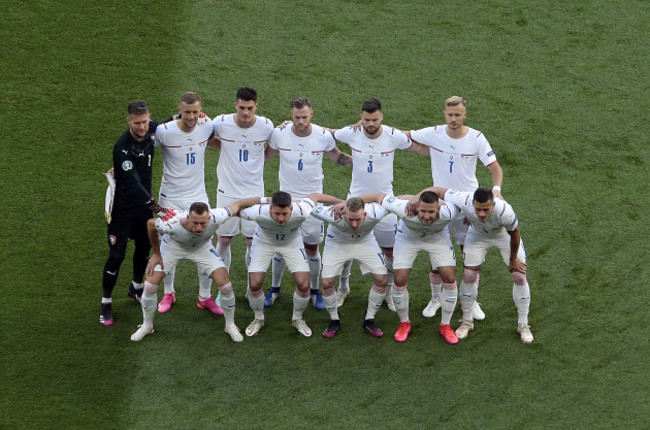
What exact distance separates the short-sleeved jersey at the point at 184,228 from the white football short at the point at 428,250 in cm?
172

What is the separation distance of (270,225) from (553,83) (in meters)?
6.07

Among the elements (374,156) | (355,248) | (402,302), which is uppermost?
(374,156)

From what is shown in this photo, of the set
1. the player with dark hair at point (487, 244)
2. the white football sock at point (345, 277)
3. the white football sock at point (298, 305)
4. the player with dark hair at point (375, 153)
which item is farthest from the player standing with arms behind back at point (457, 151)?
the white football sock at point (298, 305)

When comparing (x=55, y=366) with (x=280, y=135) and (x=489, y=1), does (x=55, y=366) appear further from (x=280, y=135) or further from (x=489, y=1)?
(x=489, y=1)

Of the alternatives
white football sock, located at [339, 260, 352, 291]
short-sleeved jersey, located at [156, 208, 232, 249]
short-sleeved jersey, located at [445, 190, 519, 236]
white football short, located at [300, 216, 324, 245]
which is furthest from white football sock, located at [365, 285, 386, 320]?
short-sleeved jersey, located at [156, 208, 232, 249]

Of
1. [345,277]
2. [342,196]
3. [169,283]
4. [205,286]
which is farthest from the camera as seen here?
[342,196]

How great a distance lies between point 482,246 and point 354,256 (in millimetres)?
1256

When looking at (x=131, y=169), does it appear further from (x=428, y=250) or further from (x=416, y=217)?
(x=428, y=250)

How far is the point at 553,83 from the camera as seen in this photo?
15086 millimetres

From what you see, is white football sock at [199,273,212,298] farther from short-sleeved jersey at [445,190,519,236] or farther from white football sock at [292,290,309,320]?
short-sleeved jersey at [445,190,519,236]

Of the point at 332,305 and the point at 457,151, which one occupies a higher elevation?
the point at 457,151

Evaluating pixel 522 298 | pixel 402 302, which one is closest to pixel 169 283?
pixel 402 302

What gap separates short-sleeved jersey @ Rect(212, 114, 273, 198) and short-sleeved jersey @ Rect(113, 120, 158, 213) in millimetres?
781

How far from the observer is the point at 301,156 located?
1107 cm
